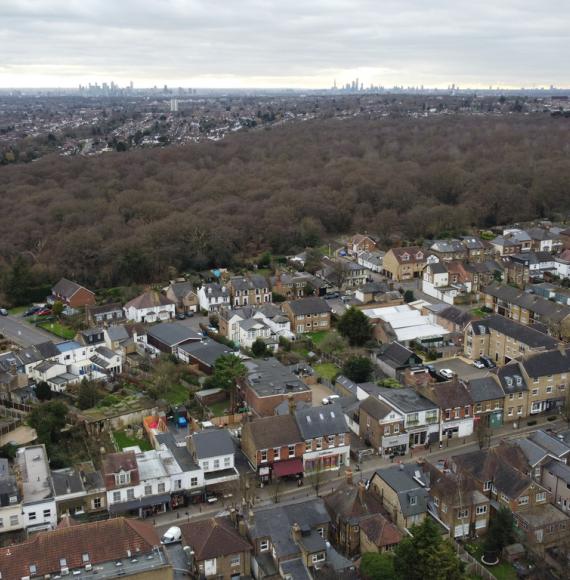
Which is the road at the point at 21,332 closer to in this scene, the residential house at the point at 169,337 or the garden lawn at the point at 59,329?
the garden lawn at the point at 59,329

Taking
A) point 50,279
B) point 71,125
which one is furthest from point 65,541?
point 71,125

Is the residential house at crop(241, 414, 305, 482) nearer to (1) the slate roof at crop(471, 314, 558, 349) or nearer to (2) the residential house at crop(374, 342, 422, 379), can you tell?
(2) the residential house at crop(374, 342, 422, 379)

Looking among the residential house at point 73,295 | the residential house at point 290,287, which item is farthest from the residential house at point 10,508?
the residential house at point 290,287

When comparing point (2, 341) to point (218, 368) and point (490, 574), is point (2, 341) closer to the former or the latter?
point (218, 368)

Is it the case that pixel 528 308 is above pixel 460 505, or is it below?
above

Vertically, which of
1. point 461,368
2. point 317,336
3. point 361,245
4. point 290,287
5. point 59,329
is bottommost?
point 59,329

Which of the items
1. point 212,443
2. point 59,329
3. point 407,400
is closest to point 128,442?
point 212,443

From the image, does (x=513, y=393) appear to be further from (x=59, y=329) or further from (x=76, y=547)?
(x=59, y=329)
